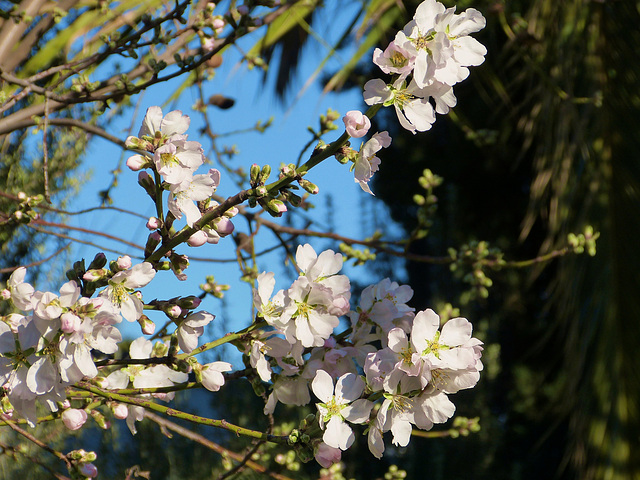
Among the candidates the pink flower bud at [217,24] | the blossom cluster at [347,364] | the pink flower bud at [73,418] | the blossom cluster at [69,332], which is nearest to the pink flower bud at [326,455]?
the blossom cluster at [347,364]

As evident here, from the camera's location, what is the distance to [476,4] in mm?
2020

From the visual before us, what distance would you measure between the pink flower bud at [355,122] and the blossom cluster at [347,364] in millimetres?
112

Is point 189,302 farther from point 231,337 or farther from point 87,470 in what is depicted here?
point 87,470

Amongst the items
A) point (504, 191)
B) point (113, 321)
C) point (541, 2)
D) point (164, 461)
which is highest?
point (541, 2)

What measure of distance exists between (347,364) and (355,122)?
0.22 m

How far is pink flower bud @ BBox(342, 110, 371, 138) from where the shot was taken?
49 cm

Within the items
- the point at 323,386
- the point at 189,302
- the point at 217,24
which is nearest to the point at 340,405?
the point at 323,386

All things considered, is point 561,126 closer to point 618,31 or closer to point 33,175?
point 618,31

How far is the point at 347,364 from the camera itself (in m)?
0.57

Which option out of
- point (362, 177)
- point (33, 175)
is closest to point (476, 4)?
point (33, 175)

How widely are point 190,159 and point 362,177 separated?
14 cm

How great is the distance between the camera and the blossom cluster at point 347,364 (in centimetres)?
51

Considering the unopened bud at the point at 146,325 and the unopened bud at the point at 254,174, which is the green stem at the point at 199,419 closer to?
the unopened bud at the point at 146,325

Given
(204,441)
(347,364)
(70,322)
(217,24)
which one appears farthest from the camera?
(217,24)
